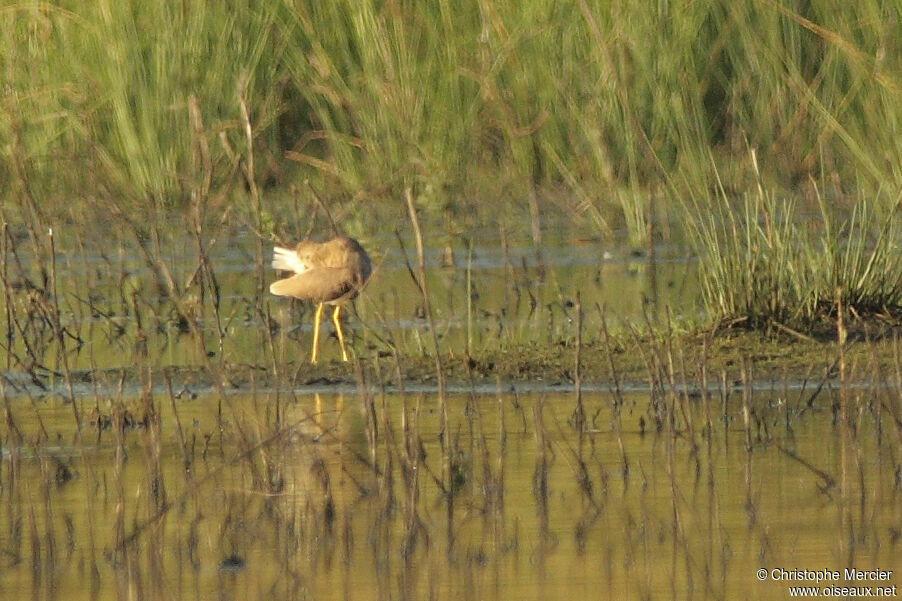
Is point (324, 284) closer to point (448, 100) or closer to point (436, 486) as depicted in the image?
point (436, 486)

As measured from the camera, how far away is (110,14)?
42.5ft

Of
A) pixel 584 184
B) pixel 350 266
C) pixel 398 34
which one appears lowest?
pixel 350 266

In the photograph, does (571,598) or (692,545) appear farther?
(692,545)

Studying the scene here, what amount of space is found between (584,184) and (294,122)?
2.31 meters

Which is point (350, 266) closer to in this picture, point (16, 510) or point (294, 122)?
point (16, 510)

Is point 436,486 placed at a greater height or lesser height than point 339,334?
lesser

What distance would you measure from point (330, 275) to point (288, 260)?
1.76 ft

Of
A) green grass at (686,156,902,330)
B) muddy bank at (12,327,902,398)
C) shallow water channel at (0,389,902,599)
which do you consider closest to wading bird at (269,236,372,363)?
muddy bank at (12,327,902,398)

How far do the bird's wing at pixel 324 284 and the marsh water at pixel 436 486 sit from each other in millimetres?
250

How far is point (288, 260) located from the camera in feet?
30.3

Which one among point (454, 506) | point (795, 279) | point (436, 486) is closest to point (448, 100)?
point (795, 279)

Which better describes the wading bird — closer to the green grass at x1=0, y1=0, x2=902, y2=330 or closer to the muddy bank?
the muddy bank

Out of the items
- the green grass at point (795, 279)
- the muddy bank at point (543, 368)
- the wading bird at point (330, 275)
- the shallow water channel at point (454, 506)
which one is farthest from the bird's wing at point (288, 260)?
the shallow water channel at point (454, 506)

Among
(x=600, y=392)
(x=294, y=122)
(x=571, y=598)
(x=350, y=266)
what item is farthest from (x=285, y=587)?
(x=294, y=122)
